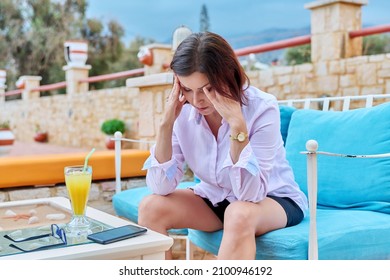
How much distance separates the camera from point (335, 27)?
461cm

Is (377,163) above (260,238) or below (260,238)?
above

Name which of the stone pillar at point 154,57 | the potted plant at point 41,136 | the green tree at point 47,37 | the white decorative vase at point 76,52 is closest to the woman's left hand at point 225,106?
the stone pillar at point 154,57

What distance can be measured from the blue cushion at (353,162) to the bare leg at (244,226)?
42 centimetres

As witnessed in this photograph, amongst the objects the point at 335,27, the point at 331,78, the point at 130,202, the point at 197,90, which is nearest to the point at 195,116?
the point at 197,90

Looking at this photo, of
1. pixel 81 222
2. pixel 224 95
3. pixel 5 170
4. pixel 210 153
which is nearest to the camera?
pixel 81 222

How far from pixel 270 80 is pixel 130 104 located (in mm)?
2791

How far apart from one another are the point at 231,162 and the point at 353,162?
541mm

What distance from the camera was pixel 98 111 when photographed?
809cm

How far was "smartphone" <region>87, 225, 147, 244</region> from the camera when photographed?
1.30 metres

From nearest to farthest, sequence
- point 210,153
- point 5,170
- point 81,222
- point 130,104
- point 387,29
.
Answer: point 81,222 → point 210,153 → point 5,170 → point 387,29 → point 130,104

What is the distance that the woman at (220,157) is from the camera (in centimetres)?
156

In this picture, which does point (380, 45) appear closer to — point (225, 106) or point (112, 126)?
point (112, 126)

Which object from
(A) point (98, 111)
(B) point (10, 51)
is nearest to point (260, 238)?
(A) point (98, 111)
